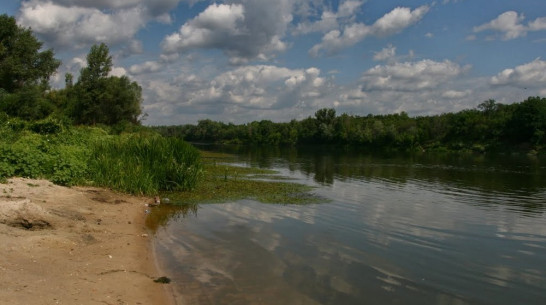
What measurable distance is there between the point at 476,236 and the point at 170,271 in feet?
35.0

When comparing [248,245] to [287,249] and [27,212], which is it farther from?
[27,212]

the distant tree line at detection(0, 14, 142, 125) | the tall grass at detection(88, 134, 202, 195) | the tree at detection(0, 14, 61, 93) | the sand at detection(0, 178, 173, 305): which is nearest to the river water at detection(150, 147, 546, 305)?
the sand at detection(0, 178, 173, 305)

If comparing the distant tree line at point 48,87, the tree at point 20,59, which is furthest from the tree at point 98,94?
the tree at point 20,59

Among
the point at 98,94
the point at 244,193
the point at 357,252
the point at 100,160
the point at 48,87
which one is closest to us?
the point at 357,252

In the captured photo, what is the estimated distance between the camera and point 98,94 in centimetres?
5366

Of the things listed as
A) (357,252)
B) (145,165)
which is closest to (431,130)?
(145,165)

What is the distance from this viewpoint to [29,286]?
6.64m

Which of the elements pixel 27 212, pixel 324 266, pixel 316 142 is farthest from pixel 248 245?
pixel 316 142

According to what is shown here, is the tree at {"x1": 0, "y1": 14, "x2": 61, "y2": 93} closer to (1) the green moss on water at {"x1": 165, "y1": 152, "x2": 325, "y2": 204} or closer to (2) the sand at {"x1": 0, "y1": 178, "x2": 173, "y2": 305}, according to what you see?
(1) the green moss on water at {"x1": 165, "y1": 152, "x2": 325, "y2": 204}

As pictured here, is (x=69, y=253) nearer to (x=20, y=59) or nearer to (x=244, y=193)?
(x=244, y=193)

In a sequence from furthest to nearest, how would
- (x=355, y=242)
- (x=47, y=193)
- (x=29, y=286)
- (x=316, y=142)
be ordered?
(x=316, y=142) < (x=47, y=193) < (x=355, y=242) < (x=29, y=286)

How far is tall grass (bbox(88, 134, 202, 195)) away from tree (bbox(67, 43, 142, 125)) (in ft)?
113

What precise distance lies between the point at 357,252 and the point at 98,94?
163ft

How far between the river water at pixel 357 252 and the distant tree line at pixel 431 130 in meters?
46.5
